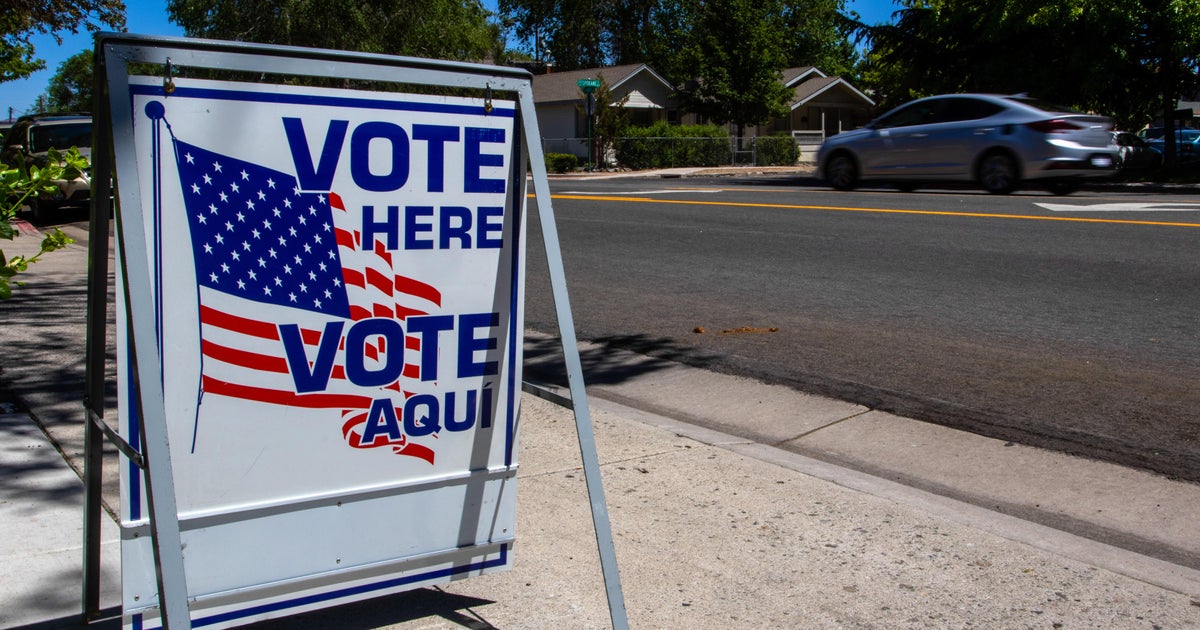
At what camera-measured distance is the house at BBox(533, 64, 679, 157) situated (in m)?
46.8

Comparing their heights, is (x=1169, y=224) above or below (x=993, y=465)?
above

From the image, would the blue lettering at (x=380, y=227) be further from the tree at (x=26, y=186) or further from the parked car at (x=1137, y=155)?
the parked car at (x=1137, y=155)

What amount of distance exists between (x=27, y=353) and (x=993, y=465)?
19.1 feet

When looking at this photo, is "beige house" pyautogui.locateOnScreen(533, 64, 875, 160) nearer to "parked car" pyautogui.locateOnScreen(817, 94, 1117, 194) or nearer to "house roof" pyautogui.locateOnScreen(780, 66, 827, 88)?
"house roof" pyautogui.locateOnScreen(780, 66, 827, 88)

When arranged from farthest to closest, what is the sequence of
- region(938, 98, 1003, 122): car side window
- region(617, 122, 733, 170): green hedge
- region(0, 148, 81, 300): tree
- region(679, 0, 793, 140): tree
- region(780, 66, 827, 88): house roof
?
region(780, 66, 827, 88): house roof < region(679, 0, 793, 140): tree < region(617, 122, 733, 170): green hedge < region(938, 98, 1003, 122): car side window < region(0, 148, 81, 300): tree

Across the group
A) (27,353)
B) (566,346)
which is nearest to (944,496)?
(566,346)

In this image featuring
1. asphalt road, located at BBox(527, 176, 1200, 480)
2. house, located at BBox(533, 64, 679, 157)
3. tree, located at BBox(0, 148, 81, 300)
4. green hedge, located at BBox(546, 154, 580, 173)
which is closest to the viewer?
tree, located at BBox(0, 148, 81, 300)

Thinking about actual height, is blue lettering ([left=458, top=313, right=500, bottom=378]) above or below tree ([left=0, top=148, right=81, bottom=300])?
below

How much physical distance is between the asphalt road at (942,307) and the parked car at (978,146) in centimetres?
167

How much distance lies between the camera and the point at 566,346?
2809mm

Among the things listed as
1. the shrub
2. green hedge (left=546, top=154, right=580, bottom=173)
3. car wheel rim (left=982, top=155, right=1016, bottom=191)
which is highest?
the shrub

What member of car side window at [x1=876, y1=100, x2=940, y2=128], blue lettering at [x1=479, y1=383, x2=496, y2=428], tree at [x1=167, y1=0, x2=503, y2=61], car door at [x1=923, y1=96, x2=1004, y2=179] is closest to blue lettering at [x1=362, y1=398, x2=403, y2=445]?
blue lettering at [x1=479, y1=383, x2=496, y2=428]

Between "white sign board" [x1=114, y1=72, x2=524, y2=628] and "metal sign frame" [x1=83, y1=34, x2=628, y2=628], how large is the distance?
32mm

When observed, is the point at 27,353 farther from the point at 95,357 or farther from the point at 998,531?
the point at 998,531
